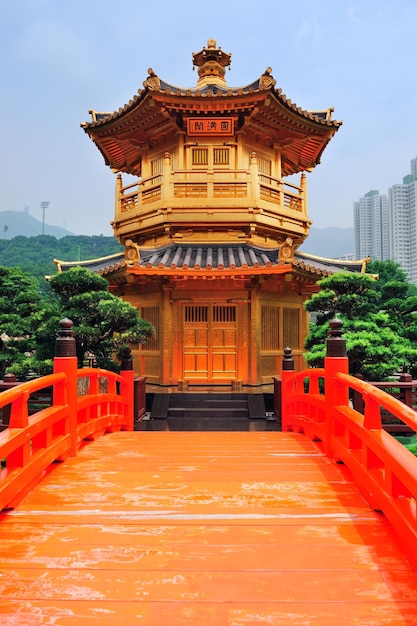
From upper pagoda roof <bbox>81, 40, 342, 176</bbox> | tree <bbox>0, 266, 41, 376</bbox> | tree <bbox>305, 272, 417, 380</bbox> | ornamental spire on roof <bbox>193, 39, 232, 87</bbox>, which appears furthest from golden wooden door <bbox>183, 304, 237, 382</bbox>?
ornamental spire on roof <bbox>193, 39, 232, 87</bbox>

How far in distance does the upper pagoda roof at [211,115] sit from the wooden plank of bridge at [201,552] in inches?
407

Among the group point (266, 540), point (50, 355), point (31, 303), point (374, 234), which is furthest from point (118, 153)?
point (374, 234)

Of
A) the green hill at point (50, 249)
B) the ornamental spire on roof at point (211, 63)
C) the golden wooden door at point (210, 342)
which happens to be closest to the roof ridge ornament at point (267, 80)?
the ornamental spire on roof at point (211, 63)

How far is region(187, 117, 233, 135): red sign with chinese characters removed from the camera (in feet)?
39.6

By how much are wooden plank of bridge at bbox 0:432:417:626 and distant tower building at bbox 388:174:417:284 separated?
203ft

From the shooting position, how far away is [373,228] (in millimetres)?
69688

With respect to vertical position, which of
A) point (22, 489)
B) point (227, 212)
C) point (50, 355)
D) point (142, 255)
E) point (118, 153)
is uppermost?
point (118, 153)

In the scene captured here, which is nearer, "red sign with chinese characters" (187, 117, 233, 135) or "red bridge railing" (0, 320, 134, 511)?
"red bridge railing" (0, 320, 134, 511)

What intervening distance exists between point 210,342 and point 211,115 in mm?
6334

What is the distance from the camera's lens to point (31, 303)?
11695 mm

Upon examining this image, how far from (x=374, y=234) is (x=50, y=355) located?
68252 millimetres

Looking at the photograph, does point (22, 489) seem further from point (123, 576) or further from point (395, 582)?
point (395, 582)

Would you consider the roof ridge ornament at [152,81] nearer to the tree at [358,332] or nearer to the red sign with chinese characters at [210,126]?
the red sign with chinese characters at [210,126]

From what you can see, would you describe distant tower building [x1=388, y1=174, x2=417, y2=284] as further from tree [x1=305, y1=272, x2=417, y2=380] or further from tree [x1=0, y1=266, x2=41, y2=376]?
tree [x1=0, y1=266, x2=41, y2=376]
